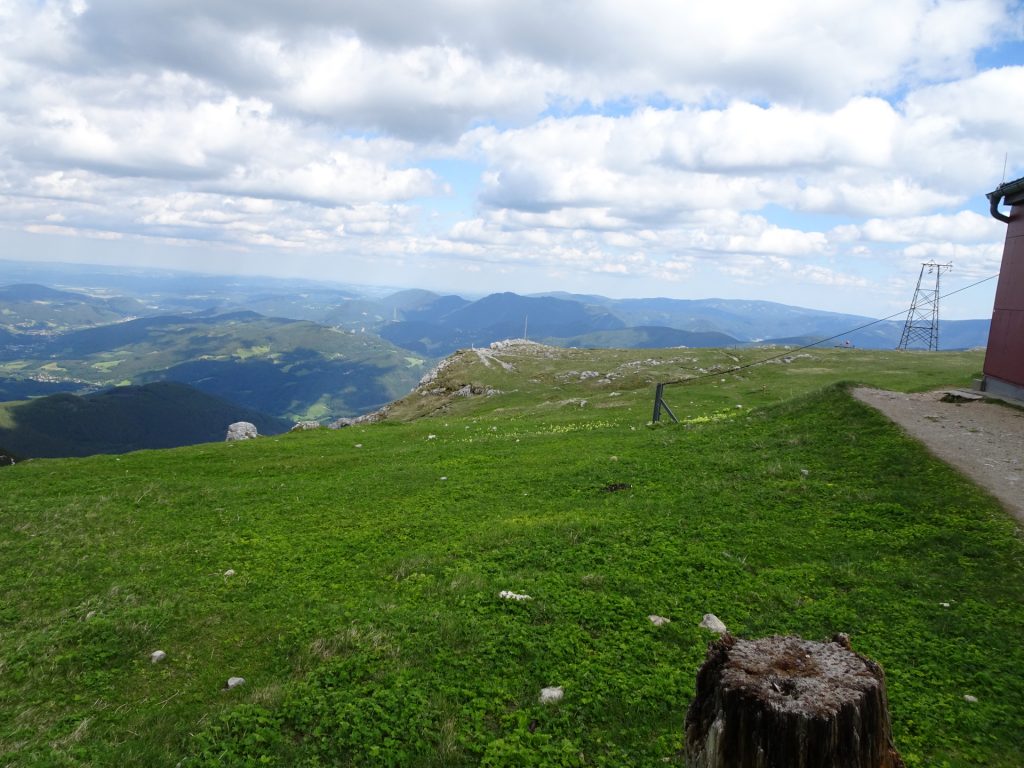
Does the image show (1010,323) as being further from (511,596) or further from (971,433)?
(511,596)

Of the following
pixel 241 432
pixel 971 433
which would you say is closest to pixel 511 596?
pixel 971 433

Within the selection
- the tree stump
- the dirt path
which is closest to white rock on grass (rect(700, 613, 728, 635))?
the tree stump

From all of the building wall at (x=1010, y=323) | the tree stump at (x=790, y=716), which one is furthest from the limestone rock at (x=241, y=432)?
the tree stump at (x=790, y=716)

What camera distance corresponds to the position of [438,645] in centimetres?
1064

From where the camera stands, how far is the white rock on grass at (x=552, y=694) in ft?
29.8

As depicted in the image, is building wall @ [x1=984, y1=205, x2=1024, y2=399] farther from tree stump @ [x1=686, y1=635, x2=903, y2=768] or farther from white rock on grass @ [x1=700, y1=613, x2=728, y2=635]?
tree stump @ [x1=686, y1=635, x2=903, y2=768]

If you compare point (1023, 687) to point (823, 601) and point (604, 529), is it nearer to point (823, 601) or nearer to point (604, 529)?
point (823, 601)

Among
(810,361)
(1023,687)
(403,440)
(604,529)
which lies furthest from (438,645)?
(810,361)

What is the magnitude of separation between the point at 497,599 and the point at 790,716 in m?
9.07

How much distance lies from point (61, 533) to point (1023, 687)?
82.2 ft

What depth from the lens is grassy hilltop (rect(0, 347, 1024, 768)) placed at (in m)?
8.49

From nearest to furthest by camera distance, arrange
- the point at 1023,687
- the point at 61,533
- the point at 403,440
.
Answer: the point at 1023,687
the point at 61,533
the point at 403,440

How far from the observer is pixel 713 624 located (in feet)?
35.8

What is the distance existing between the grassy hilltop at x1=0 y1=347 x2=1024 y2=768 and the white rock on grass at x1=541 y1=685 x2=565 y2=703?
0.48ft
